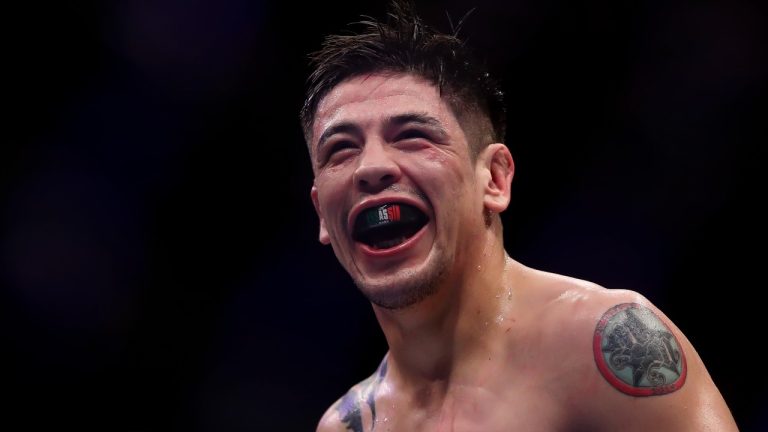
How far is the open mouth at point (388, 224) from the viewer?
146 cm

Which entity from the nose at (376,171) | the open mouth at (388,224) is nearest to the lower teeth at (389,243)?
the open mouth at (388,224)

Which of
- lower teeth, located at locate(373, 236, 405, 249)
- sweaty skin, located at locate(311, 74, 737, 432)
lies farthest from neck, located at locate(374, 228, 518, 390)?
lower teeth, located at locate(373, 236, 405, 249)

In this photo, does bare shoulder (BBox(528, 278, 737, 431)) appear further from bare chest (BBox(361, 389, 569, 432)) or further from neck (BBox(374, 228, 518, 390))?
neck (BBox(374, 228, 518, 390))

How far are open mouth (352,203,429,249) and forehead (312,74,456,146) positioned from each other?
0.63ft

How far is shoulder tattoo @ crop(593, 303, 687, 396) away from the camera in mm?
1239

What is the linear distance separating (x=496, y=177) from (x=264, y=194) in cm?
148

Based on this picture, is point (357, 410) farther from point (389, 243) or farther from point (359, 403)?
point (389, 243)

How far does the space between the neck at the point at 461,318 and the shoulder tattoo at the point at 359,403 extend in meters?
0.17

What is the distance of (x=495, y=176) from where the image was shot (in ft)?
5.35

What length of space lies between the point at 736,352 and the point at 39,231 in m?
2.40

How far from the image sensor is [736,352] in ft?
7.98

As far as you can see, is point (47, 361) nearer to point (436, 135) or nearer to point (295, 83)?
point (295, 83)

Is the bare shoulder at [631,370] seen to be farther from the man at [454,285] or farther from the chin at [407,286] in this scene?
the chin at [407,286]

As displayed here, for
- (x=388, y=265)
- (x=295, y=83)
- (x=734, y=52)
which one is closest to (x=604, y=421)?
(x=388, y=265)
